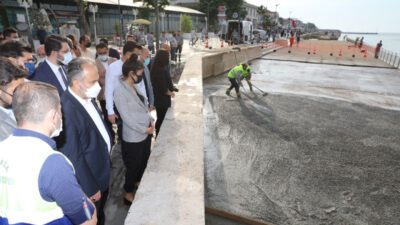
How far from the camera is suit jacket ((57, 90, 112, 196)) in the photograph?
200cm

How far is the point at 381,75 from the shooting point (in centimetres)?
1514

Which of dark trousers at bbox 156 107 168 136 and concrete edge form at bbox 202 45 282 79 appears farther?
concrete edge form at bbox 202 45 282 79

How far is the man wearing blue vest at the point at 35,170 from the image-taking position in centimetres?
120

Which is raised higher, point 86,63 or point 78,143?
point 86,63

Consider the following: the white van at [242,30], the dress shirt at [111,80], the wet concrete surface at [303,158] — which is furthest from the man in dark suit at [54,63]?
the white van at [242,30]

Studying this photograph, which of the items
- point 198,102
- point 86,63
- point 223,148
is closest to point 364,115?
point 223,148

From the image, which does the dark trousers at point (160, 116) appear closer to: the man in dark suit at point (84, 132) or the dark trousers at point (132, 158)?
the dark trousers at point (132, 158)

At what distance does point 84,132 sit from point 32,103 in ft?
2.69

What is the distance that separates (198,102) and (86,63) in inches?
143

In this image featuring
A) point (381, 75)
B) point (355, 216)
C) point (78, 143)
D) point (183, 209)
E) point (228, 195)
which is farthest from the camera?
point (381, 75)

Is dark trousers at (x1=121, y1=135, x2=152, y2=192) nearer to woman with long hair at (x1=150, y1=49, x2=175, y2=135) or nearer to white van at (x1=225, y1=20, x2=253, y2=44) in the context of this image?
woman with long hair at (x1=150, y1=49, x2=175, y2=135)

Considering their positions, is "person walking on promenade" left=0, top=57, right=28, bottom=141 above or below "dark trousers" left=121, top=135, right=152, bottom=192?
above

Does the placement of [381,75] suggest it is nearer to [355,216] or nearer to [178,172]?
[355,216]

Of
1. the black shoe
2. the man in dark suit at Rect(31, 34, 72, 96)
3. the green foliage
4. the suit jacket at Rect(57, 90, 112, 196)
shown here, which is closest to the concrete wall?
the man in dark suit at Rect(31, 34, 72, 96)
